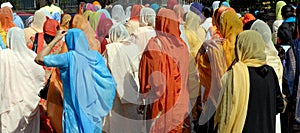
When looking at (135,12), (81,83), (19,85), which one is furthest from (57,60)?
(135,12)

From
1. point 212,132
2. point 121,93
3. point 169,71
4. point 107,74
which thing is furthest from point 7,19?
point 212,132

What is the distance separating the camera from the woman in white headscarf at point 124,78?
6559mm

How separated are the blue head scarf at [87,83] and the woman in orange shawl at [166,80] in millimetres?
403

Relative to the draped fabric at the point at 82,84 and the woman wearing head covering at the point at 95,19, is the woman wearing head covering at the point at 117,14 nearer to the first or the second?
the woman wearing head covering at the point at 95,19

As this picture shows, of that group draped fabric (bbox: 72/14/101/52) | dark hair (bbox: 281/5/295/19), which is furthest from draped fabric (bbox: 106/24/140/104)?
dark hair (bbox: 281/5/295/19)

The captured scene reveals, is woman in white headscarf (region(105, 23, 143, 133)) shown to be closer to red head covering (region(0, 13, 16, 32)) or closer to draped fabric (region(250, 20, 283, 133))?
draped fabric (region(250, 20, 283, 133))

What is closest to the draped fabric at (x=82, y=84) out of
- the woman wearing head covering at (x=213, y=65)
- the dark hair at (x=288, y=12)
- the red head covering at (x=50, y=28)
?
the woman wearing head covering at (x=213, y=65)

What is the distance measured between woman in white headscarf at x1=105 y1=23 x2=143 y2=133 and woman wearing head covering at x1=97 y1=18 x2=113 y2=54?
498 millimetres

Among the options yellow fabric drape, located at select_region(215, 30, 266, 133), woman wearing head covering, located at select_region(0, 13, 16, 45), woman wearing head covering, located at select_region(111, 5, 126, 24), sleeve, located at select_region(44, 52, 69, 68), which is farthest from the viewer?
woman wearing head covering, located at select_region(111, 5, 126, 24)

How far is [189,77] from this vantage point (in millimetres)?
5766

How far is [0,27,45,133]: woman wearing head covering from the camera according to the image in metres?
6.35

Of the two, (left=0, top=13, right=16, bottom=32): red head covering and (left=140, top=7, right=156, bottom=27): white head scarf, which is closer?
(left=140, top=7, right=156, bottom=27): white head scarf

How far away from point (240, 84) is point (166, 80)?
95cm

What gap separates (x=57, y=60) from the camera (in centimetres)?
525
